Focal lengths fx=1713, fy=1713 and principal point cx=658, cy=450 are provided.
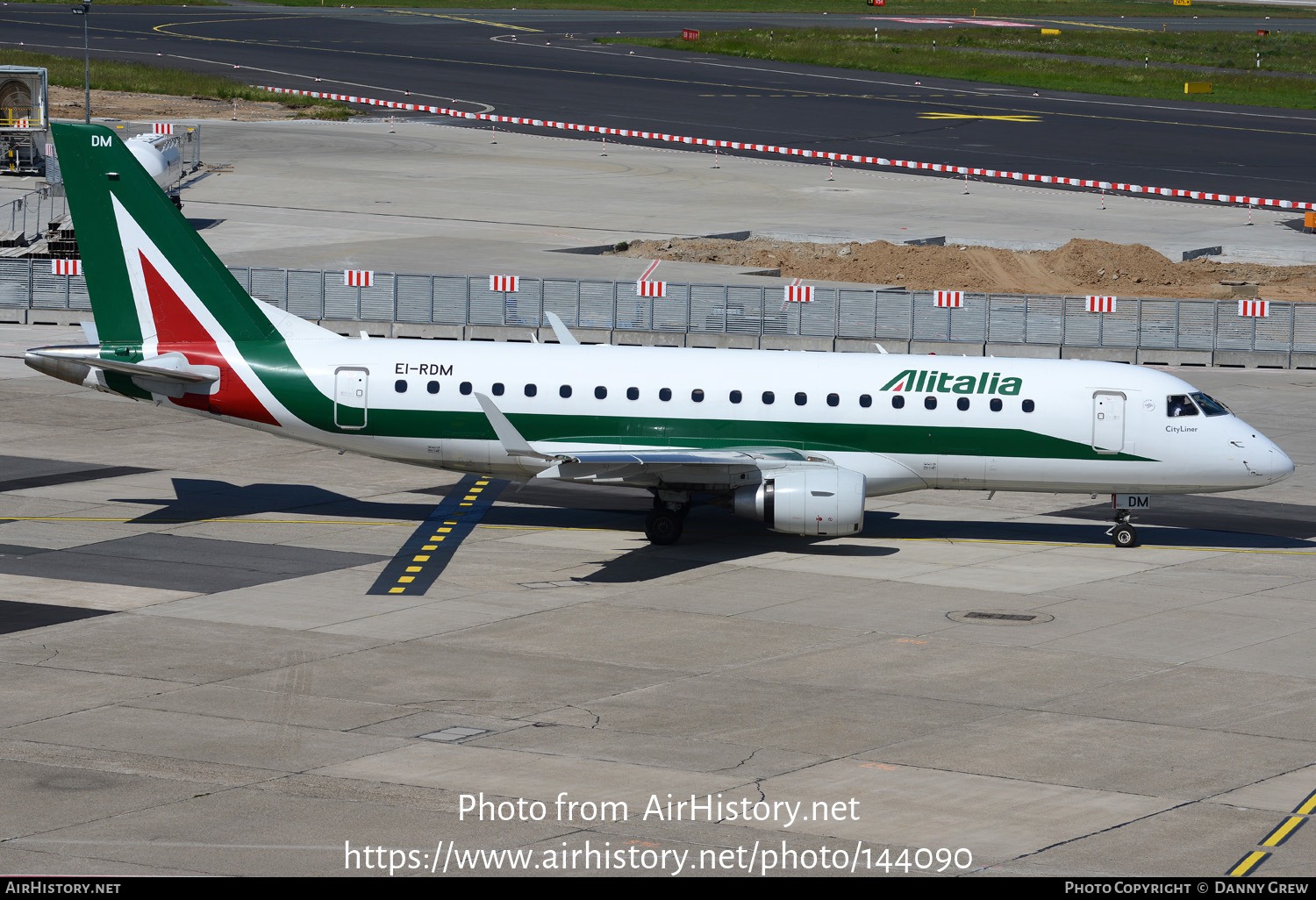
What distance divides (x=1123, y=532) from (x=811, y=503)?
309 inches

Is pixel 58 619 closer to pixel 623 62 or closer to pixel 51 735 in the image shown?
pixel 51 735

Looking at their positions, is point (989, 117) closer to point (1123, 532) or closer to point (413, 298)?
point (413, 298)

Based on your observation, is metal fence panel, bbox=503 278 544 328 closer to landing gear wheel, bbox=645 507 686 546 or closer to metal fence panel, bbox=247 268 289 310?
metal fence panel, bbox=247 268 289 310

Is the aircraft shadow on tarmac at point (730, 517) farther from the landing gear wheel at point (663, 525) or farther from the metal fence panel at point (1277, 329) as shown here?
the metal fence panel at point (1277, 329)

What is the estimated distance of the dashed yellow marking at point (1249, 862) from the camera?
66.1 ft

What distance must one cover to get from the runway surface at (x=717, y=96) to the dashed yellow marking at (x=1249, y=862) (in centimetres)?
7269

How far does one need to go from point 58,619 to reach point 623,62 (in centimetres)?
10898

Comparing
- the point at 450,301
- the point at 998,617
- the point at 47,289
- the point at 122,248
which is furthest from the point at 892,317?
the point at 47,289

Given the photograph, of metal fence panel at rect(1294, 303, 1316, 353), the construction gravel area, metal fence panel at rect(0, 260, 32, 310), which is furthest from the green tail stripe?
the construction gravel area

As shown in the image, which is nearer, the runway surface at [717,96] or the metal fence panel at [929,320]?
the metal fence panel at [929,320]

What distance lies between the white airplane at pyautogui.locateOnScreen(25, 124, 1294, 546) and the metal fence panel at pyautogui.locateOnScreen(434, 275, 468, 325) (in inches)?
866

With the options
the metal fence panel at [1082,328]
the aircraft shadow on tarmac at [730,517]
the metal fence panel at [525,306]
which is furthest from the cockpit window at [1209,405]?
the metal fence panel at [525,306]

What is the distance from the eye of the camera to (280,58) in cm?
13175

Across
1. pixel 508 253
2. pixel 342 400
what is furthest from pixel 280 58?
pixel 342 400
